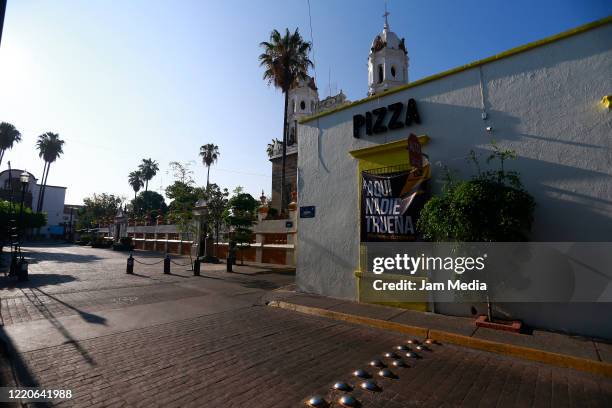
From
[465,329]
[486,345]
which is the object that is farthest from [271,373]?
[465,329]

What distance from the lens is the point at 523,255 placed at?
219 inches

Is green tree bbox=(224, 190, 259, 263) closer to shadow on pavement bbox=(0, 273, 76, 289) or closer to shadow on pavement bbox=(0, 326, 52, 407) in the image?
shadow on pavement bbox=(0, 273, 76, 289)

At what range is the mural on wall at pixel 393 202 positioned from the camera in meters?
7.04

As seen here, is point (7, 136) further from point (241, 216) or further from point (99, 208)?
point (241, 216)

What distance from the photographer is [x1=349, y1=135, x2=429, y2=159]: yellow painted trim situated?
7344 mm

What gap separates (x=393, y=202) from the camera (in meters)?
7.49

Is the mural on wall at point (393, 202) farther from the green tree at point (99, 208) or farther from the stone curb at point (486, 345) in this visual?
the green tree at point (99, 208)

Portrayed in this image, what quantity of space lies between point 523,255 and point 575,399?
2658 mm

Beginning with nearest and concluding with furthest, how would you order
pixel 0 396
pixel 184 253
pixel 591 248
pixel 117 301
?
pixel 0 396, pixel 591 248, pixel 117 301, pixel 184 253

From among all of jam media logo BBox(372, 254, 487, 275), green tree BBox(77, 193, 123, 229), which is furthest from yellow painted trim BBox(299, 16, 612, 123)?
green tree BBox(77, 193, 123, 229)

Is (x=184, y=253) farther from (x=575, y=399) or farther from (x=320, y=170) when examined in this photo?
(x=575, y=399)

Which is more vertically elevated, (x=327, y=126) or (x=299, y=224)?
(x=327, y=126)

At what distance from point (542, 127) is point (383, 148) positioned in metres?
3.27

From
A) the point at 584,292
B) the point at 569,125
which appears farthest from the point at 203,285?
the point at 569,125
